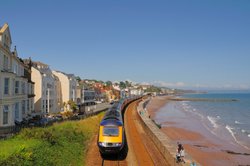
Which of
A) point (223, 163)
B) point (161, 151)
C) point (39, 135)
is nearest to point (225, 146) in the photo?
point (223, 163)

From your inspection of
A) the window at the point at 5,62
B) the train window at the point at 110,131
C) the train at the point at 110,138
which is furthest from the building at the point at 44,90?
the train window at the point at 110,131

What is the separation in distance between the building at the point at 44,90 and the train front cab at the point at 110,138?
26416mm

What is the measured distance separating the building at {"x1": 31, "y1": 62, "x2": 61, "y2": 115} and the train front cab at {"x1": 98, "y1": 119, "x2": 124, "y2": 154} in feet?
86.7

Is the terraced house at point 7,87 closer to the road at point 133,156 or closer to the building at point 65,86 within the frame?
the road at point 133,156

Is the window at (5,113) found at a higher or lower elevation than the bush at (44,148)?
higher

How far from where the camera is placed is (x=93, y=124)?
34812mm

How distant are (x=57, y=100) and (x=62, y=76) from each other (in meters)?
7.49

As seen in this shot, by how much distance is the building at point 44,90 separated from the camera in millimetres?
47000

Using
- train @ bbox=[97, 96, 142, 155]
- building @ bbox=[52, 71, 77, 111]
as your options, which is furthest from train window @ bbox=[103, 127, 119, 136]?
building @ bbox=[52, 71, 77, 111]

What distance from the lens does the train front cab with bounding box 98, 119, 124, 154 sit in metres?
19.9

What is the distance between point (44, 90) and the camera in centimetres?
4922

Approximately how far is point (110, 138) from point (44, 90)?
107ft

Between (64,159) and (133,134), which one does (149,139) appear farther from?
(64,159)

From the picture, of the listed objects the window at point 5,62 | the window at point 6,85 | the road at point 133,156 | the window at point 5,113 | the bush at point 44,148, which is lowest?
the road at point 133,156
